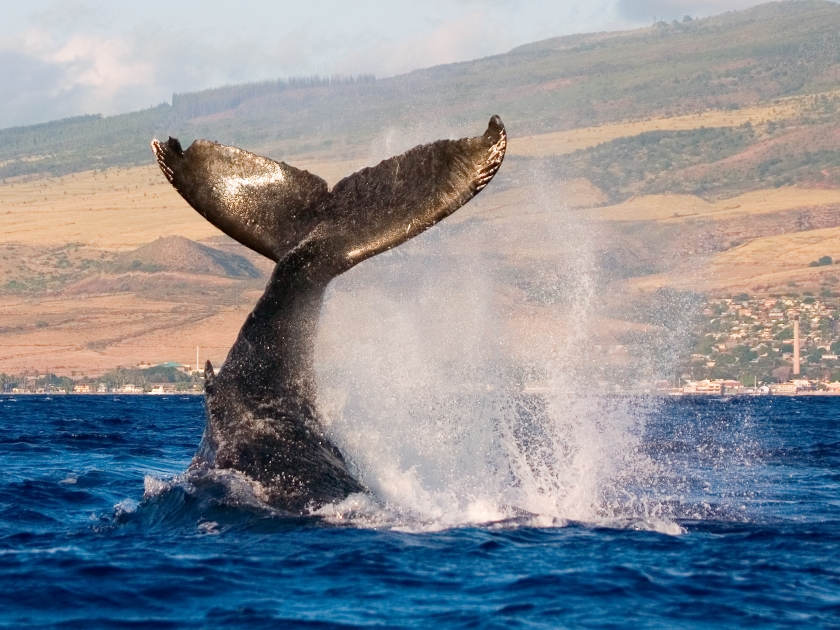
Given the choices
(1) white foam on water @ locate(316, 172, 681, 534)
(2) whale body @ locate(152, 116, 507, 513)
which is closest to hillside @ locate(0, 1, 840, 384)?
(1) white foam on water @ locate(316, 172, 681, 534)

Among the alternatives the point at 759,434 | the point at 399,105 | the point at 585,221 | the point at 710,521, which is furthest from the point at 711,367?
the point at 399,105

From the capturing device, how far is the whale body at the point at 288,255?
10266mm

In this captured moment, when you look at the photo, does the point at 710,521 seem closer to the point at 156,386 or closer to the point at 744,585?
the point at 744,585

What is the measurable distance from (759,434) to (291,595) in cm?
2362

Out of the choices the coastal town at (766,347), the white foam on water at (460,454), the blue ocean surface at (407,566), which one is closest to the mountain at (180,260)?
the coastal town at (766,347)

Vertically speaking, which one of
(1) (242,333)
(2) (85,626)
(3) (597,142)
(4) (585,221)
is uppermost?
(3) (597,142)

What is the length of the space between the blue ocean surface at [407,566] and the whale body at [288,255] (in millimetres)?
389

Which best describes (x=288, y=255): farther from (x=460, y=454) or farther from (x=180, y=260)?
(x=180, y=260)

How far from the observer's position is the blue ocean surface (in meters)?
8.69

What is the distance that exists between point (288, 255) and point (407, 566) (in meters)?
2.49

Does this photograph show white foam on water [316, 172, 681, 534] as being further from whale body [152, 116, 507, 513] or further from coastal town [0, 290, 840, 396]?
coastal town [0, 290, 840, 396]

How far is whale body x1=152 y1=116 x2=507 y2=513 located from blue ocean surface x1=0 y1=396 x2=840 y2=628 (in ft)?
1.28

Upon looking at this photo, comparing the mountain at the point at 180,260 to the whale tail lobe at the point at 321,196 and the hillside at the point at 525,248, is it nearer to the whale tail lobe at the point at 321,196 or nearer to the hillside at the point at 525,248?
the hillside at the point at 525,248

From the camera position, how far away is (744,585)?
9477 mm
